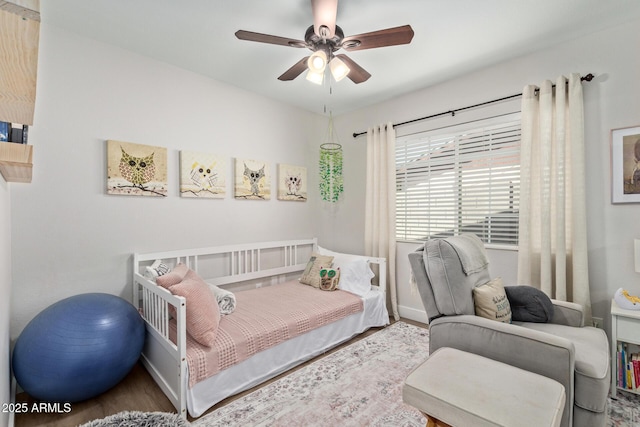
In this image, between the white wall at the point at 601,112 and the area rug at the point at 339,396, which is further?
the white wall at the point at 601,112

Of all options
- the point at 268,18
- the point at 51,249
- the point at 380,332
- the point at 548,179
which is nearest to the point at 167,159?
the point at 51,249

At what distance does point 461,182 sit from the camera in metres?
3.03

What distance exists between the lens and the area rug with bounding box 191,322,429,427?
175 cm

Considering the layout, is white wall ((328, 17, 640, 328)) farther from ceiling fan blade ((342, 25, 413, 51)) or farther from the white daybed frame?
the white daybed frame

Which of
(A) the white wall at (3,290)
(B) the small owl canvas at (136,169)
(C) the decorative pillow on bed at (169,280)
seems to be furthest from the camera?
(B) the small owl canvas at (136,169)

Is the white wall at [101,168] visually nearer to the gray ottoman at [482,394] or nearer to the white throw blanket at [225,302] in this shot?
the white throw blanket at [225,302]

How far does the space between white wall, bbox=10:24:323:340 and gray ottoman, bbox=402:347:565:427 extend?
2.34 meters

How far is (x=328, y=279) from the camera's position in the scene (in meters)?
3.09

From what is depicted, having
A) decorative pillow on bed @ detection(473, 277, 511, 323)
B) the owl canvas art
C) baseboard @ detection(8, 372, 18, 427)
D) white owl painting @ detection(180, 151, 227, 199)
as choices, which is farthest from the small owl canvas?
decorative pillow on bed @ detection(473, 277, 511, 323)

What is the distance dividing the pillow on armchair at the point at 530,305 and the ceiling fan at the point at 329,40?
1825 mm

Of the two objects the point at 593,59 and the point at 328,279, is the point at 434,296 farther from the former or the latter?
the point at 593,59

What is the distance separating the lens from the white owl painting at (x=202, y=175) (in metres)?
2.78

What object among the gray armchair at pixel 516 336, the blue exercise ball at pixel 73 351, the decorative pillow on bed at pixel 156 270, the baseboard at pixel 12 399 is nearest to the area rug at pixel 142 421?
the blue exercise ball at pixel 73 351

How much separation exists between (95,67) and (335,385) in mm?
3004
